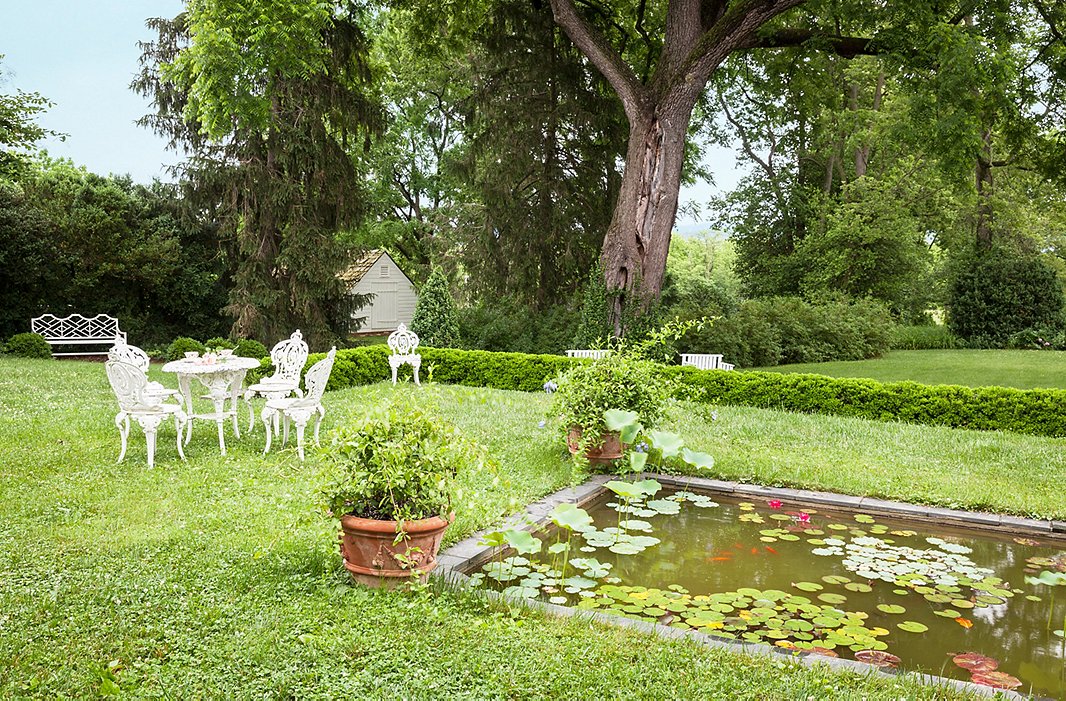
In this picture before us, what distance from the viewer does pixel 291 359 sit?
28.9 feet

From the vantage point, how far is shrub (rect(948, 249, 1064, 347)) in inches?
856

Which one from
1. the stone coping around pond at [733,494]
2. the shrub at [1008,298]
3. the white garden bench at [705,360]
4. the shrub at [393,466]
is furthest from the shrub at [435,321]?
the shrub at [1008,298]

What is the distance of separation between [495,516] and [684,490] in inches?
87.9

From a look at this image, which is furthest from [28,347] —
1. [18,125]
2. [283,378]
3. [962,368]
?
[962,368]

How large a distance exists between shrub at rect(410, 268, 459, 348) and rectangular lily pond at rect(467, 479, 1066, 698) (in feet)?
34.2

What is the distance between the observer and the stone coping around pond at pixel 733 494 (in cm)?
359

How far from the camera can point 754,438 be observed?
29.7ft

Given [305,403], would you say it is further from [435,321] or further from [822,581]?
[435,321]

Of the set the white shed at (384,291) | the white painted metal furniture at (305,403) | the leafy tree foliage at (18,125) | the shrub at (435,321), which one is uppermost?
the leafy tree foliage at (18,125)

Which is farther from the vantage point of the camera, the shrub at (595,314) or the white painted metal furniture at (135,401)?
the shrub at (595,314)

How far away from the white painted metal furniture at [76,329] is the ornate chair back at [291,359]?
1178 centimetres

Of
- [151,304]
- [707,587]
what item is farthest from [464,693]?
[151,304]

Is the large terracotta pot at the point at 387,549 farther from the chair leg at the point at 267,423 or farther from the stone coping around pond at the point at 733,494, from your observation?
the chair leg at the point at 267,423

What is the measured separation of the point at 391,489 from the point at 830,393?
8415 mm
